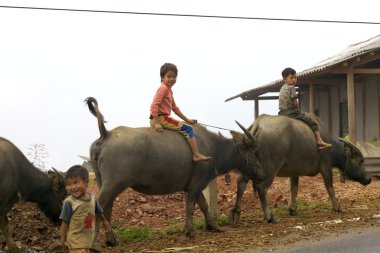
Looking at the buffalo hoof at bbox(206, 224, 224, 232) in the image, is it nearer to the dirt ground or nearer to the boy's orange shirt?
the dirt ground

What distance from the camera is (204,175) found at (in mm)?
8617

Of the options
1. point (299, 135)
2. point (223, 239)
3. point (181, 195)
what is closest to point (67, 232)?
point (223, 239)

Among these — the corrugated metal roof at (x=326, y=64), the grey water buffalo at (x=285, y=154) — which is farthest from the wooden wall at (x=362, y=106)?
the grey water buffalo at (x=285, y=154)

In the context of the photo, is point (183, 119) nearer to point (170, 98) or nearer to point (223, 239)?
point (170, 98)

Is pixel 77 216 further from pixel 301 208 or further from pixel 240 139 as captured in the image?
pixel 301 208

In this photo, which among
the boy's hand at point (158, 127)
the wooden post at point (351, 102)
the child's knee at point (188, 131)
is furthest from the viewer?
the wooden post at point (351, 102)

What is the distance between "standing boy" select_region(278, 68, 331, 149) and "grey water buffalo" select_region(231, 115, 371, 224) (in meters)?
0.13

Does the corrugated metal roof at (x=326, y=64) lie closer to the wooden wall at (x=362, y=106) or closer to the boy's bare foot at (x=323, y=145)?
the wooden wall at (x=362, y=106)

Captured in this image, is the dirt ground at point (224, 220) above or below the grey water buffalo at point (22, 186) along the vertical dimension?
below

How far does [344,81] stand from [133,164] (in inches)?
689

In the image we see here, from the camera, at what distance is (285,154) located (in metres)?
10.1

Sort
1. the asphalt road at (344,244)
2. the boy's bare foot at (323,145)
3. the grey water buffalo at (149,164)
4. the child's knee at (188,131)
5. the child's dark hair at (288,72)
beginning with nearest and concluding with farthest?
the asphalt road at (344,244), the grey water buffalo at (149,164), the child's knee at (188,131), the child's dark hair at (288,72), the boy's bare foot at (323,145)

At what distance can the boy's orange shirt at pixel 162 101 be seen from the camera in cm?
814

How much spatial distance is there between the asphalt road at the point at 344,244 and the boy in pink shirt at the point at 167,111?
1976 mm
